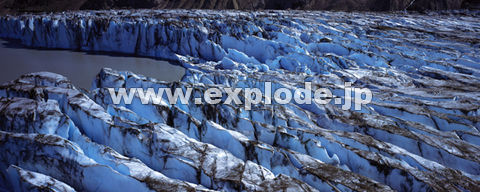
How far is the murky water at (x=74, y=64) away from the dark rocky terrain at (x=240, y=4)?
17.5 m

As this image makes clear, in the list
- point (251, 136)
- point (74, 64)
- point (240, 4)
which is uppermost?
point (240, 4)

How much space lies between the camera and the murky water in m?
9.77

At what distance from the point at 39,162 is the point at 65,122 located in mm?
690

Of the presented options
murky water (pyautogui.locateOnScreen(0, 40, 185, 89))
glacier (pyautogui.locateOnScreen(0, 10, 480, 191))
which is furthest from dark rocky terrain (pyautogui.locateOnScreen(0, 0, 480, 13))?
glacier (pyautogui.locateOnScreen(0, 10, 480, 191))

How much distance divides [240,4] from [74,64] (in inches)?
831

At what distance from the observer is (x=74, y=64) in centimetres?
1105

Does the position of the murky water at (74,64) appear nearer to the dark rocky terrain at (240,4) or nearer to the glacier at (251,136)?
the glacier at (251,136)

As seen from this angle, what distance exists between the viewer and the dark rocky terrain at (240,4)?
2502cm

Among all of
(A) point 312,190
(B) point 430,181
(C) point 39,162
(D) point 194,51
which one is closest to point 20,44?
(D) point 194,51

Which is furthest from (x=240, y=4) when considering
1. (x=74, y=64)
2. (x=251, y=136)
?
(x=251, y=136)

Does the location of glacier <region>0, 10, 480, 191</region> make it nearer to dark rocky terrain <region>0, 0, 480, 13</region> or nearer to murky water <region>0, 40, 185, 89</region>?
murky water <region>0, 40, 185, 89</region>

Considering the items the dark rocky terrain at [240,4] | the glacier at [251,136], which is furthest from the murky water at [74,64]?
the dark rocky terrain at [240,4]

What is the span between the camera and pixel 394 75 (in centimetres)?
836

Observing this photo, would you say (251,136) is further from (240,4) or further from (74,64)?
(240,4)
